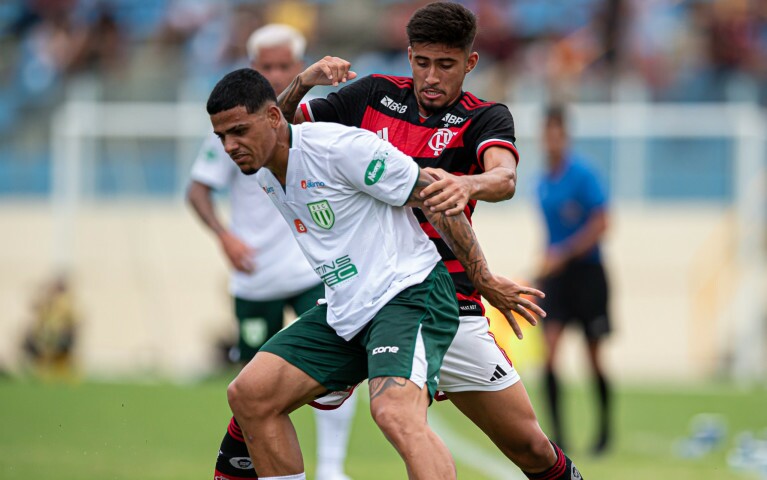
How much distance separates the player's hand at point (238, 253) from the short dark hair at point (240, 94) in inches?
92.9

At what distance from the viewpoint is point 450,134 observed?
17.8ft

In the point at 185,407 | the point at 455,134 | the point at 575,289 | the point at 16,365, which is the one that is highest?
the point at 455,134

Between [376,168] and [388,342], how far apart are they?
2.29 ft

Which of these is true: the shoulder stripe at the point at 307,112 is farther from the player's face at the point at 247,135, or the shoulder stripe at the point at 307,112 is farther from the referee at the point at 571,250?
the referee at the point at 571,250

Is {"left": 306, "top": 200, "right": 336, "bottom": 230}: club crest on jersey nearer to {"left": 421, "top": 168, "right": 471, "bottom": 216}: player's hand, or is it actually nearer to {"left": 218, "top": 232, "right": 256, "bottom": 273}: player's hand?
{"left": 421, "top": 168, "right": 471, "bottom": 216}: player's hand

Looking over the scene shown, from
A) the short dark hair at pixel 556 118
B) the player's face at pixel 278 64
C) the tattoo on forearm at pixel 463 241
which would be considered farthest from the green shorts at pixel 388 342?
the short dark hair at pixel 556 118

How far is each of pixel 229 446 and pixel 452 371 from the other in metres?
1.06

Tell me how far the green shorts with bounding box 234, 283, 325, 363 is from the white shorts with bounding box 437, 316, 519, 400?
212 cm

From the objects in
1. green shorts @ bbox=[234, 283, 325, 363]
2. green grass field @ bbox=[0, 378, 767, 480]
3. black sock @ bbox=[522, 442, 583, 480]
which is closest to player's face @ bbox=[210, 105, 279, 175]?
black sock @ bbox=[522, 442, 583, 480]

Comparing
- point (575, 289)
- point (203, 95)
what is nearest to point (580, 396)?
point (575, 289)

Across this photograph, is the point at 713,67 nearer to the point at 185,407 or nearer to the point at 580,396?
A: the point at 580,396

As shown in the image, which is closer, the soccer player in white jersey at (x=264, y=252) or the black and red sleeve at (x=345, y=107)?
the black and red sleeve at (x=345, y=107)

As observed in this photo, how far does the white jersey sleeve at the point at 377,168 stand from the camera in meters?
5.00

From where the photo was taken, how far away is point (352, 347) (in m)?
5.26
